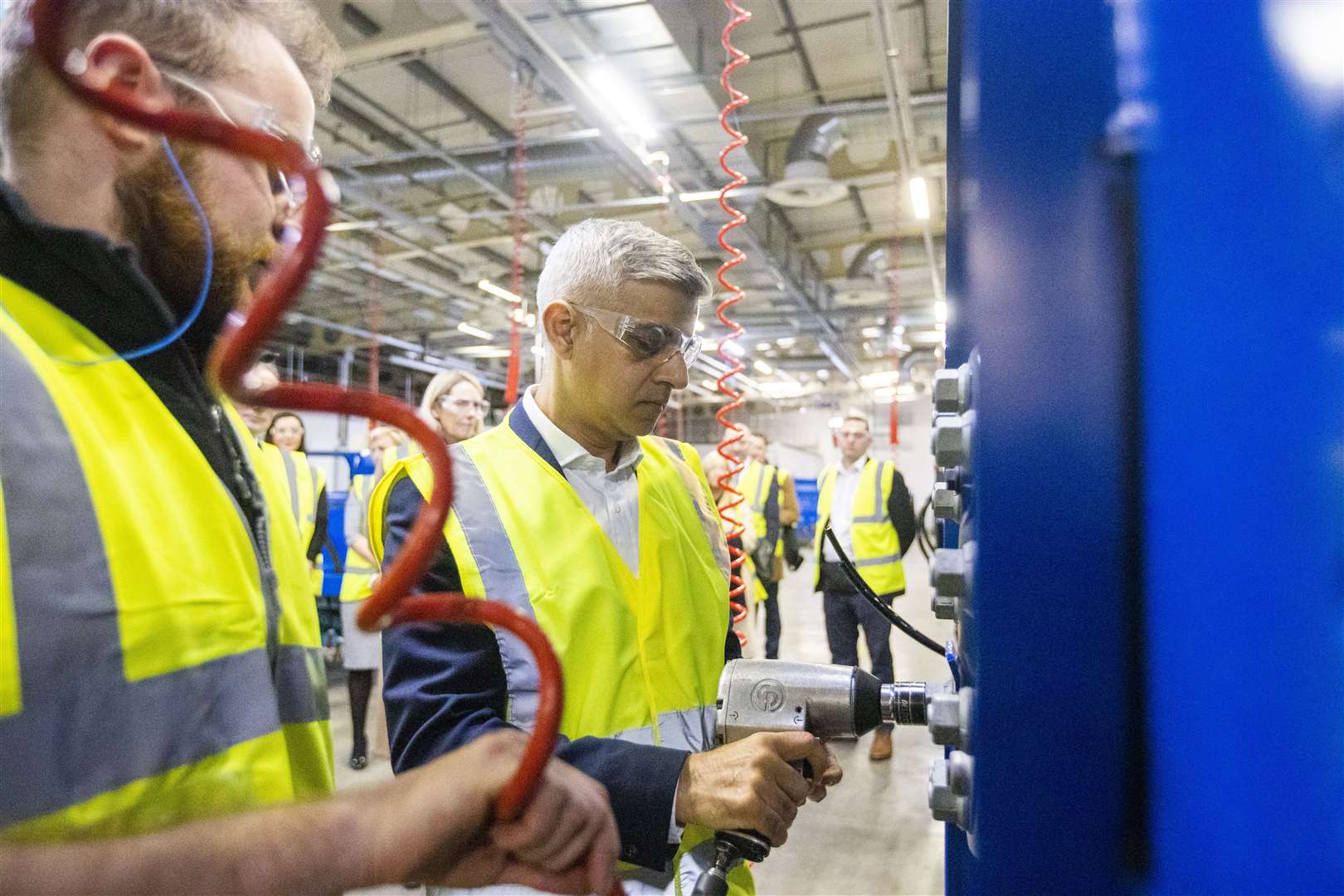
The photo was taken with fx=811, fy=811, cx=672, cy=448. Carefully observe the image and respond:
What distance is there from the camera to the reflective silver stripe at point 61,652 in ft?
1.68

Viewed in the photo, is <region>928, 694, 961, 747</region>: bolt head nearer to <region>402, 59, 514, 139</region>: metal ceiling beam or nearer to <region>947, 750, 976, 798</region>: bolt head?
<region>947, 750, 976, 798</region>: bolt head

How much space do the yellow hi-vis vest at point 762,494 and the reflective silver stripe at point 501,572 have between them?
4.30 metres

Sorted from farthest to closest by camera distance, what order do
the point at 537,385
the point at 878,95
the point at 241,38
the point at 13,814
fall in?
the point at 878,95 → the point at 537,385 → the point at 241,38 → the point at 13,814

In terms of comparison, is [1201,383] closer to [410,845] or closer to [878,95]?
[410,845]

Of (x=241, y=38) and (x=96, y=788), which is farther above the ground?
(x=241, y=38)

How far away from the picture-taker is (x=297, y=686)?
78cm

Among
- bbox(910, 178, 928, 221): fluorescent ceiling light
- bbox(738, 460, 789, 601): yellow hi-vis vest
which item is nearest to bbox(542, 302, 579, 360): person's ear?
bbox(738, 460, 789, 601): yellow hi-vis vest

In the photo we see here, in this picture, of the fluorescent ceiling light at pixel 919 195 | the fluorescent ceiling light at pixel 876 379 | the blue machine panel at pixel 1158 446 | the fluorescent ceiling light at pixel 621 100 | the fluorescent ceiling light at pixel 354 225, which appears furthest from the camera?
the fluorescent ceiling light at pixel 876 379

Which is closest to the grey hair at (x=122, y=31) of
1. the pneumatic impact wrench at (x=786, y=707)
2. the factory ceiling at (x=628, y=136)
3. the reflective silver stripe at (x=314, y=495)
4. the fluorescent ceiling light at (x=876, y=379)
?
the pneumatic impact wrench at (x=786, y=707)

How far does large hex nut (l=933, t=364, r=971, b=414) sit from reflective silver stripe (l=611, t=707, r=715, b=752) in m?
0.69

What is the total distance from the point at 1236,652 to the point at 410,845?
44cm

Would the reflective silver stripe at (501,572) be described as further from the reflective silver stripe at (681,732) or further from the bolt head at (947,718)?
the bolt head at (947,718)

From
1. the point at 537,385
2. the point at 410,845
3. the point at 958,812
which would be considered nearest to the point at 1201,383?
the point at 958,812

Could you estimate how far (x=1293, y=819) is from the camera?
37 centimetres
